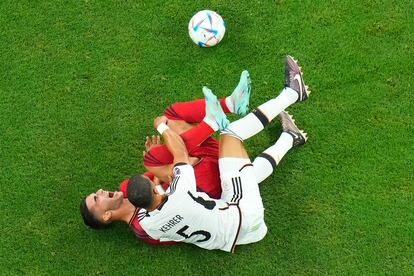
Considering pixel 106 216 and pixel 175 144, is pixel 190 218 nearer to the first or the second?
pixel 175 144

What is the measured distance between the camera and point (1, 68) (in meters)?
5.96

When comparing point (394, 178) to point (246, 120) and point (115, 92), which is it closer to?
point (246, 120)

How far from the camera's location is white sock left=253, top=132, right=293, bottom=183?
5.26 m

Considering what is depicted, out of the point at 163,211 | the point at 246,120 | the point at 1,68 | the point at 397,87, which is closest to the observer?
the point at 163,211

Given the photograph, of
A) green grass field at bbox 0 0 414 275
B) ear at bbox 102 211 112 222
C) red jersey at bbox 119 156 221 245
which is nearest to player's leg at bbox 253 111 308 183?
green grass field at bbox 0 0 414 275

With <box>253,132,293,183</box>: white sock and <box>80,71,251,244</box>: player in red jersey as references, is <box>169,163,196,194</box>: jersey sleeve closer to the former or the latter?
<box>80,71,251,244</box>: player in red jersey

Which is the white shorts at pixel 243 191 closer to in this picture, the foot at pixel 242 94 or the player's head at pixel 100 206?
the foot at pixel 242 94

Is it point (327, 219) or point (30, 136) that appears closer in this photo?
point (327, 219)

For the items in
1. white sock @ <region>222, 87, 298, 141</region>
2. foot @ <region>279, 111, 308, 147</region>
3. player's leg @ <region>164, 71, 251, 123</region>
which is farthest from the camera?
foot @ <region>279, 111, 308, 147</region>

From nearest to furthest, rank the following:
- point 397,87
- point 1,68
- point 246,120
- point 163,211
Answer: point 163,211, point 246,120, point 397,87, point 1,68

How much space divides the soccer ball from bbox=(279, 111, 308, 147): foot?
3.45 feet

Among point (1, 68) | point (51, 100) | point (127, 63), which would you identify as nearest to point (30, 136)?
point (51, 100)

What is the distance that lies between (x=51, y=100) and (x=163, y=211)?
215cm

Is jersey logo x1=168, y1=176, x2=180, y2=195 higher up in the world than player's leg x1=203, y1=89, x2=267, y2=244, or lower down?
higher up
